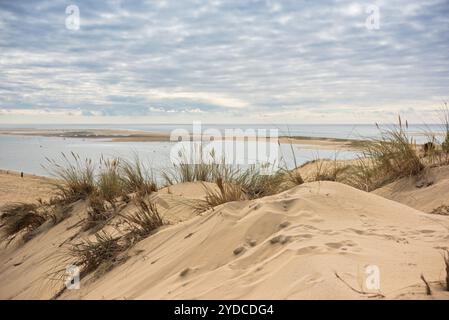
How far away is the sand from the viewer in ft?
8.89

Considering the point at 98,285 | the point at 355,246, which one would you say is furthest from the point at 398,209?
the point at 98,285

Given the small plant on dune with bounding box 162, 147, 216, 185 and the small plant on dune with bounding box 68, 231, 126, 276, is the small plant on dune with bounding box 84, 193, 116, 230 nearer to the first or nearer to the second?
the small plant on dune with bounding box 162, 147, 216, 185

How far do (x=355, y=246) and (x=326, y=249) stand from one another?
233 millimetres

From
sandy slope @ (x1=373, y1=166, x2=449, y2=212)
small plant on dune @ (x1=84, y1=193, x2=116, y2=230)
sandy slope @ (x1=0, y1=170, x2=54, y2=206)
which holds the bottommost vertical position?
sandy slope @ (x1=0, y1=170, x2=54, y2=206)

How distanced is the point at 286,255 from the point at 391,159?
16.7 feet

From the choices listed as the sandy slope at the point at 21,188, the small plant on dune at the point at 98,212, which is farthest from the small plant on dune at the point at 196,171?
the sandy slope at the point at 21,188

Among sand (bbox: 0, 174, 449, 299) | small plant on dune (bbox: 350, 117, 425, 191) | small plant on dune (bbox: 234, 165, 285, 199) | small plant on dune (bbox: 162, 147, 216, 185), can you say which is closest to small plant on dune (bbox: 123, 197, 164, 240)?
sand (bbox: 0, 174, 449, 299)

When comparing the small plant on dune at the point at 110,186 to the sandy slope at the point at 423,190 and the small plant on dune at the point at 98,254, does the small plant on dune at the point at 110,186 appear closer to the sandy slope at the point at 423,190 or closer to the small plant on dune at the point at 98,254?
the small plant on dune at the point at 98,254

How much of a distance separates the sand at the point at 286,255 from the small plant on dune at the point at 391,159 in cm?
278

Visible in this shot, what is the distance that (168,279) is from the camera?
3.64m

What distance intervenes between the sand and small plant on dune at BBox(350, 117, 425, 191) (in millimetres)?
2778

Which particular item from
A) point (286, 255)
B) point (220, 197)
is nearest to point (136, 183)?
point (220, 197)

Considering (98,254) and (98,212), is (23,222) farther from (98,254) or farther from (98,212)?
(98,254)
